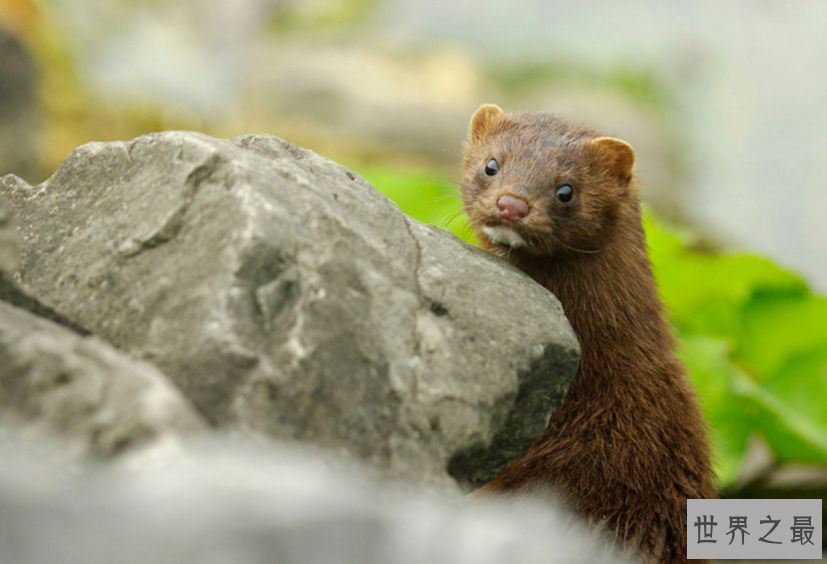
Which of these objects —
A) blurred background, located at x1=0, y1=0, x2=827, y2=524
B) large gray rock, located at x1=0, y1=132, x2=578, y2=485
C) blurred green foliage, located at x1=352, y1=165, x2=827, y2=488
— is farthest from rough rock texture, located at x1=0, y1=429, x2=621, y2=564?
blurred background, located at x1=0, y1=0, x2=827, y2=524

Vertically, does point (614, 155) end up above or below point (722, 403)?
below

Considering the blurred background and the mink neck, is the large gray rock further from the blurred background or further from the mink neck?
the blurred background

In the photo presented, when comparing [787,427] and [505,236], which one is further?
[787,427]

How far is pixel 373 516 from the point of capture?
1.50 metres

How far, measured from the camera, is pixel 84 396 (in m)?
1.64

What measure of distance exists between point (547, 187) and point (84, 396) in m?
2.29

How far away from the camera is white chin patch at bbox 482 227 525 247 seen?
3.37 m

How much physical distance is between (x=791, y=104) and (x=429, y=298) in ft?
33.0

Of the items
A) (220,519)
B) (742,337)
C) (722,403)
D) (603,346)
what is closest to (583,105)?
(742,337)

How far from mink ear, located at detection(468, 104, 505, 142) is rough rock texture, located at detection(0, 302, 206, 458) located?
262cm

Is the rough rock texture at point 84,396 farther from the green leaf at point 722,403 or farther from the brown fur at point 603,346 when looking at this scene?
the green leaf at point 722,403

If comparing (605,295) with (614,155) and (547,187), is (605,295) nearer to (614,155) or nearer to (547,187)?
(547,187)

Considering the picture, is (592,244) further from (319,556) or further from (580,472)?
(319,556)

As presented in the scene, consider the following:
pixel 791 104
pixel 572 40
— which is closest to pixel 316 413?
pixel 791 104
